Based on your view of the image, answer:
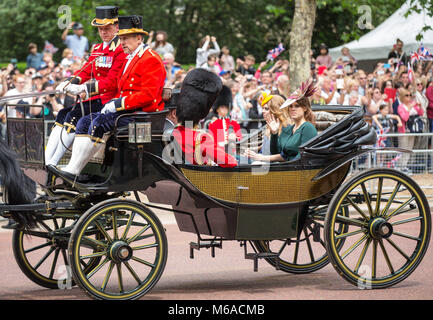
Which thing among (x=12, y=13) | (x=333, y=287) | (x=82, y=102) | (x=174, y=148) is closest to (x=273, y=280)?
(x=333, y=287)

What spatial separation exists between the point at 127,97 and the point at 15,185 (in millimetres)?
1087

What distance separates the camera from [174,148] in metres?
6.93

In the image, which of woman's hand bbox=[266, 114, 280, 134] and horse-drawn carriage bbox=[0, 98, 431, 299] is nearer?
horse-drawn carriage bbox=[0, 98, 431, 299]

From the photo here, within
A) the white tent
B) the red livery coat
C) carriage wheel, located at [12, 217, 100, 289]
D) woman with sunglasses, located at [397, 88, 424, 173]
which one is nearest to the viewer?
the red livery coat

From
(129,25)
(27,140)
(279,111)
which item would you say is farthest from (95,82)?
(279,111)

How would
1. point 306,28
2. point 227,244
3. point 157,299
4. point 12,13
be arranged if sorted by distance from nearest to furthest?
point 157,299, point 227,244, point 306,28, point 12,13

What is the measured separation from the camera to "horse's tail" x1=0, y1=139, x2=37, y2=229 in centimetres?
650

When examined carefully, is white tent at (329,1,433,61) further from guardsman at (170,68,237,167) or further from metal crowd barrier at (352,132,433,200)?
guardsman at (170,68,237,167)

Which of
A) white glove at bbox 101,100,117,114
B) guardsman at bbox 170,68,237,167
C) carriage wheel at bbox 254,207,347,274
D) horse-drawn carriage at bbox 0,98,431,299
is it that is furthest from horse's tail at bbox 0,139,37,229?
carriage wheel at bbox 254,207,347,274

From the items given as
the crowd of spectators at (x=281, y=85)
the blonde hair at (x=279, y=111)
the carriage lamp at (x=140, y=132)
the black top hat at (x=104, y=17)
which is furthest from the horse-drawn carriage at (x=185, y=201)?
the crowd of spectators at (x=281, y=85)

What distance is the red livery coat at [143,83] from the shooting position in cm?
689

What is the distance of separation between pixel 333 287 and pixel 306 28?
10.3 m

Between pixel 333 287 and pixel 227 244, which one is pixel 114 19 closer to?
pixel 333 287

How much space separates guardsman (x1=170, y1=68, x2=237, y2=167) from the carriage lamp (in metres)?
0.32
